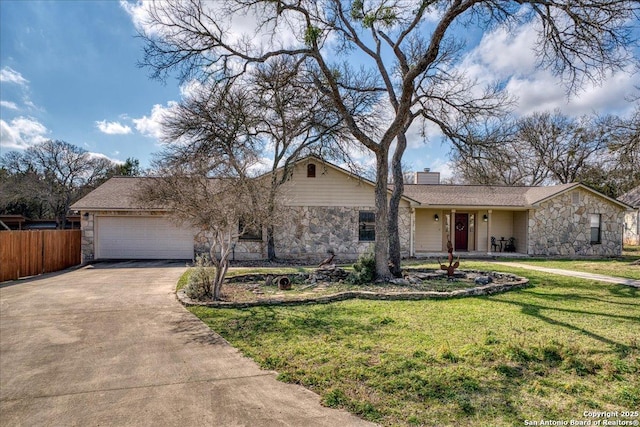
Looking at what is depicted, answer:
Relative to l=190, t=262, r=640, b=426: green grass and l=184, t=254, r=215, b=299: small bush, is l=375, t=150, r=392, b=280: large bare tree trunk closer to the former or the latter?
l=190, t=262, r=640, b=426: green grass

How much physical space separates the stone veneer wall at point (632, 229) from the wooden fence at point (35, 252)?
36.4 m

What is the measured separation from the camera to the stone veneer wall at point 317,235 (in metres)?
16.9

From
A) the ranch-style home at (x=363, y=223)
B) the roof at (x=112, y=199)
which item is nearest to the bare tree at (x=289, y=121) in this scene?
the ranch-style home at (x=363, y=223)

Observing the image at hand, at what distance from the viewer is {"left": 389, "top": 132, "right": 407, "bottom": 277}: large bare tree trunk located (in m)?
11.2

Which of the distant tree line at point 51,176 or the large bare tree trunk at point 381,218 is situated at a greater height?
the distant tree line at point 51,176

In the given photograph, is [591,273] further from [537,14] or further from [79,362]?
[79,362]

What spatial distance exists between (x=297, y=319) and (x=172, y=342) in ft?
6.95

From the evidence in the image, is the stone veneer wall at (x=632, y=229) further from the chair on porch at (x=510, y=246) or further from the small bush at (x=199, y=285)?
the small bush at (x=199, y=285)

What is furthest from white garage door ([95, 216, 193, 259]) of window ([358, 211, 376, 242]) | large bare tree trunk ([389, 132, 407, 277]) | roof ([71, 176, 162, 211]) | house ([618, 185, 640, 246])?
house ([618, 185, 640, 246])

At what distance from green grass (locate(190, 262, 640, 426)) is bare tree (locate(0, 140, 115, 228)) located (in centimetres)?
3365

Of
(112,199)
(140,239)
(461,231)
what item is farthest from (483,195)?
(112,199)

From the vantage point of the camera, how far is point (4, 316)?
7141mm

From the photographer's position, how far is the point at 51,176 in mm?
34000

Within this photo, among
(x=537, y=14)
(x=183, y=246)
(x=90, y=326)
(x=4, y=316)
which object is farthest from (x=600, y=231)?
(x=4, y=316)
